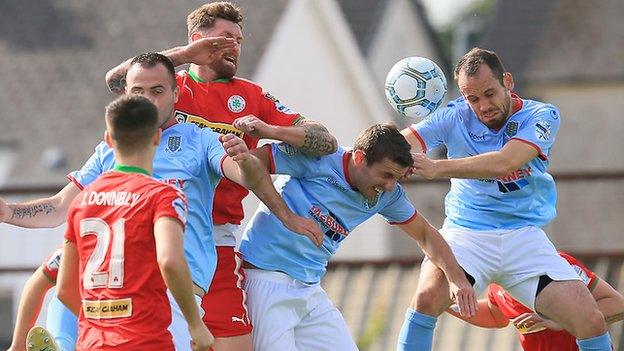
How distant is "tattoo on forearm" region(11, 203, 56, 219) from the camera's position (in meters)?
6.99

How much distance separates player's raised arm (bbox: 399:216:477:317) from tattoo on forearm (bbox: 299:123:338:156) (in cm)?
75

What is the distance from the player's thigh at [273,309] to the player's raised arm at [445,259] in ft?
2.43

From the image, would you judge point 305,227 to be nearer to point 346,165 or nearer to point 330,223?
point 330,223

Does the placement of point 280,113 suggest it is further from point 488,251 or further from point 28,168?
point 28,168

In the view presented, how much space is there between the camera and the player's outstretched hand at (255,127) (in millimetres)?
6770

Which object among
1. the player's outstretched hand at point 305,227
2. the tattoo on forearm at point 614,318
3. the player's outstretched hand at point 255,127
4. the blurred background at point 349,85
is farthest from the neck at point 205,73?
the blurred background at point 349,85

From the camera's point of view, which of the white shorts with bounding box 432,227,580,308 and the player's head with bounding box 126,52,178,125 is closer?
the player's head with bounding box 126,52,178,125

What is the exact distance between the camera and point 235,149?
6.53 meters

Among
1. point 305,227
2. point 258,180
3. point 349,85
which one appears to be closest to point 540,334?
point 305,227

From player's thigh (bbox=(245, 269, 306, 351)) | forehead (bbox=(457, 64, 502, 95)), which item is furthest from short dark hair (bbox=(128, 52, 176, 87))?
forehead (bbox=(457, 64, 502, 95))

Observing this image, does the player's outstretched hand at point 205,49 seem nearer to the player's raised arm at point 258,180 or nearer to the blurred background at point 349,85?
the player's raised arm at point 258,180

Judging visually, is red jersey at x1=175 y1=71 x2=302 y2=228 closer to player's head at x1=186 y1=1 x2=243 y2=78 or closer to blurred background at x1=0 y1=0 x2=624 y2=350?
player's head at x1=186 y1=1 x2=243 y2=78

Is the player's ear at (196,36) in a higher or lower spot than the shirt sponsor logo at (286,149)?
higher

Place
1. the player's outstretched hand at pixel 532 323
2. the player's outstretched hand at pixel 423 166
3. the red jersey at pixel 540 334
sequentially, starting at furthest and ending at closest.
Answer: the red jersey at pixel 540 334 → the player's outstretched hand at pixel 532 323 → the player's outstretched hand at pixel 423 166
